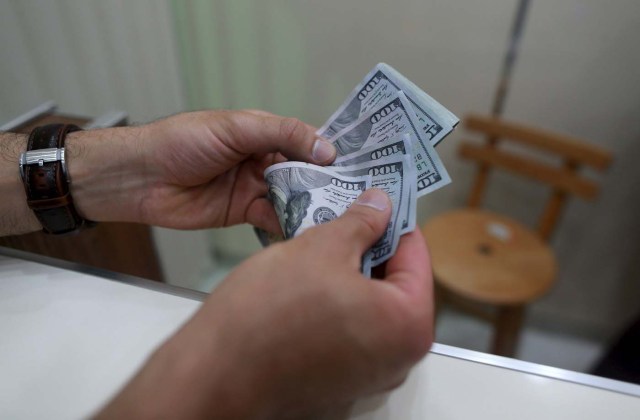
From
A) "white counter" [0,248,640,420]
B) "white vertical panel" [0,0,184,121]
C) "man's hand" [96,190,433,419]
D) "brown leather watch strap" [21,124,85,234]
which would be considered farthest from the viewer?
"white vertical panel" [0,0,184,121]

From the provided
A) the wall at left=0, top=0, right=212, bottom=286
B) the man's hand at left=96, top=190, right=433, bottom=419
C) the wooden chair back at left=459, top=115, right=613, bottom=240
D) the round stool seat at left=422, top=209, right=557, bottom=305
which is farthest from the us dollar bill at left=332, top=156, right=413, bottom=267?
the wooden chair back at left=459, top=115, right=613, bottom=240

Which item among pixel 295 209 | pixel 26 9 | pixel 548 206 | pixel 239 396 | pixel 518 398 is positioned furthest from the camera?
pixel 548 206

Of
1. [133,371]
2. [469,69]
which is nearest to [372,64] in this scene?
[469,69]

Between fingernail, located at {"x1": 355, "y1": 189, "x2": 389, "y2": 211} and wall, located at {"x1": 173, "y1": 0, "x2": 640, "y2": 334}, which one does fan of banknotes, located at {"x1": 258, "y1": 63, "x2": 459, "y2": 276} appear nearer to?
fingernail, located at {"x1": 355, "y1": 189, "x2": 389, "y2": 211}

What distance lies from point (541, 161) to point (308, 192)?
0.93 m

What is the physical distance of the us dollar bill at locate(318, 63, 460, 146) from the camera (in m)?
0.49

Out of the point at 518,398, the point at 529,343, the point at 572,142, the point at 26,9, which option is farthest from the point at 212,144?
the point at 529,343

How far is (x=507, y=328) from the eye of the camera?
3.79 ft

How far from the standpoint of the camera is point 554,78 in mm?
1052

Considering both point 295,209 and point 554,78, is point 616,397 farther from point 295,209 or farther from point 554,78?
point 554,78

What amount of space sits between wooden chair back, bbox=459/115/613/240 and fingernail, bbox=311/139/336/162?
69 cm

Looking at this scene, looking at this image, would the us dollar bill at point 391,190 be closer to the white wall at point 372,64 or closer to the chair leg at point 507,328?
the white wall at point 372,64

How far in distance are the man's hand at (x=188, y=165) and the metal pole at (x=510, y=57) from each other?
74 cm

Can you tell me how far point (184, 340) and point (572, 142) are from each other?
1052 millimetres
